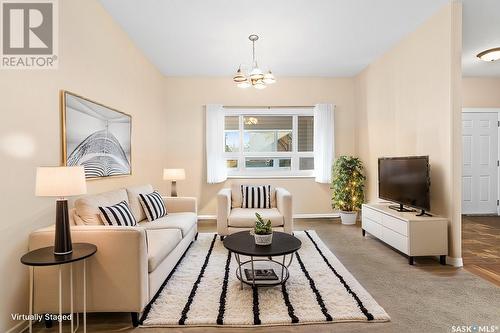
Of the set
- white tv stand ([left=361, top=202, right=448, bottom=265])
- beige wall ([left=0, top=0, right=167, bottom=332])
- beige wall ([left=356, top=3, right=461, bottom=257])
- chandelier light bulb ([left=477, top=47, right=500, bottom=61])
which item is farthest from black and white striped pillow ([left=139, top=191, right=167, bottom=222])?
chandelier light bulb ([left=477, top=47, right=500, bottom=61])

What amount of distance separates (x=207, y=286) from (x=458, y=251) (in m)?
2.73

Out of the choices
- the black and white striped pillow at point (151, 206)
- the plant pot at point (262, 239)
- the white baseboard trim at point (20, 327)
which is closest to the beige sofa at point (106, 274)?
the white baseboard trim at point (20, 327)

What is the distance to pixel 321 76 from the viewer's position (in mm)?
5590

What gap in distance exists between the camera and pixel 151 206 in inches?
138

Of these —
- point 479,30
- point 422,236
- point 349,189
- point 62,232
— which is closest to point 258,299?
point 62,232

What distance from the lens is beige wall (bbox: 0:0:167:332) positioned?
191cm

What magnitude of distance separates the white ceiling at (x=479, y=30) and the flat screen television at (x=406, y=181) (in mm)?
1780

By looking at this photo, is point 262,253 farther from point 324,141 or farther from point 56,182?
point 324,141

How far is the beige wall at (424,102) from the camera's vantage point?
9.97 feet

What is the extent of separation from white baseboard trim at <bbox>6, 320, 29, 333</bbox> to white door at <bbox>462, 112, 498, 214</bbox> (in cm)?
705

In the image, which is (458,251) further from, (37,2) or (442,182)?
(37,2)

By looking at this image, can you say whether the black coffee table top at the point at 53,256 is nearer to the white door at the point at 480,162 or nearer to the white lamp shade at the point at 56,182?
the white lamp shade at the point at 56,182

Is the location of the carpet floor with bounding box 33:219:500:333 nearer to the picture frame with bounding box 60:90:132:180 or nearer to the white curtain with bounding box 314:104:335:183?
the picture frame with bounding box 60:90:132:180

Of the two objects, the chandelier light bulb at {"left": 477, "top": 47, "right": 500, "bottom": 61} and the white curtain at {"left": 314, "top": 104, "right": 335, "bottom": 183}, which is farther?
the white curtain at {"left": 314, "top": 104, "right": 335, "bottom": 183}
